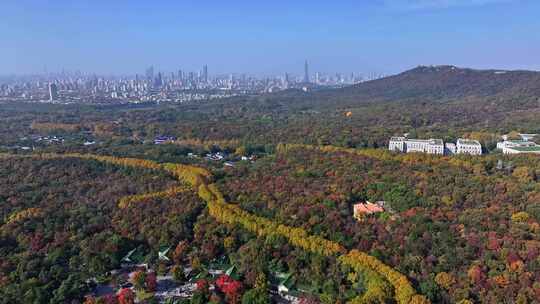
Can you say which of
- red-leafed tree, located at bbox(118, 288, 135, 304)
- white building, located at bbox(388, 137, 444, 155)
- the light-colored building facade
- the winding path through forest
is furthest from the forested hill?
red-leafed tree, located at bbox(118, 288, 135, 304)

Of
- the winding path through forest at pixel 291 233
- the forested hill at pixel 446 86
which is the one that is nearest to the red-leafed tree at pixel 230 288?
the winding path through forest at pixel 291 233

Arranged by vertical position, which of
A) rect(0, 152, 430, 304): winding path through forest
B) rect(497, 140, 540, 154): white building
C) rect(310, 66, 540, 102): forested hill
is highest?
rect(310, 66, 540, 102): forested hill

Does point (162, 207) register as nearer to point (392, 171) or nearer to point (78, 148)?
point (392, 171)

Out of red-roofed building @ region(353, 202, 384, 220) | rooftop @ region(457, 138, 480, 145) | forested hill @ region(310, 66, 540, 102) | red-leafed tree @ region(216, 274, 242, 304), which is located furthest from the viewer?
forested hill @ region(310, 66, 540, 102)

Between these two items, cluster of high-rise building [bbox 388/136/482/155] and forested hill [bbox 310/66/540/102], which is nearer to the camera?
cluster of high-rise building [bbox 388/136/482/155]

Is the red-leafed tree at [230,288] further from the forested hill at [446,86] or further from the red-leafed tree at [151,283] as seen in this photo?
the forested hill at [446,86]

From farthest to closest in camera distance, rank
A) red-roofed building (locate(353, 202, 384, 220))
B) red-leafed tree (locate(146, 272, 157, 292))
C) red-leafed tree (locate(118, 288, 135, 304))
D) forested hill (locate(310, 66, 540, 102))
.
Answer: forested hill (locate(310, 66, 540, 102))
red-roofed building (locate(353, 202, 384, 220))
red-leafed tree (locate(146, 272, 157, 292))
red-leafed tree (locate(118, 288, 135, 304))

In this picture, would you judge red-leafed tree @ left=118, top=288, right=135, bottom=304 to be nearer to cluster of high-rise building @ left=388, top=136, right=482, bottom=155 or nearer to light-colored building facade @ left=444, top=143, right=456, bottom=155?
cluster of high-rise building @ left=388, top=136, right=482, bottom=155
